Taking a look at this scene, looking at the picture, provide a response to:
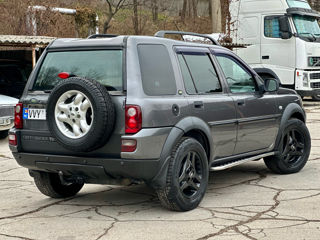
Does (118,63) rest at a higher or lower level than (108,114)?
higher

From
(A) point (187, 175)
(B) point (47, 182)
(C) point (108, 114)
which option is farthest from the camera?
(B) point (47, 182)

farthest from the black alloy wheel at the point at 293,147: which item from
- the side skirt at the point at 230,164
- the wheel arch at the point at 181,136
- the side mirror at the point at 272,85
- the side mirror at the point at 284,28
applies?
the side mirror at the point at 284,28

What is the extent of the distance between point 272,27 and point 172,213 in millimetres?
12777

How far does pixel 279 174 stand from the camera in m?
7.70

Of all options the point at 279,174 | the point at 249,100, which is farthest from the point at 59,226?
the point at 279,174

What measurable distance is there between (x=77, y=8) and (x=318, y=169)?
19.6 metres

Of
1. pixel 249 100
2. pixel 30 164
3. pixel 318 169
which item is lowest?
pixel 318 169

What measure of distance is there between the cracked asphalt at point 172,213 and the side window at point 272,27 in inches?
409

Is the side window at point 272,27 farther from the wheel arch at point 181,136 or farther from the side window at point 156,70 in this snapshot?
the side window at point 156,70

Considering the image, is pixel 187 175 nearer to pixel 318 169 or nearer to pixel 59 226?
pixel 59 226

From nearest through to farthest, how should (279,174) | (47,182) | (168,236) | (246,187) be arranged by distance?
(168,236) → (47,182) → (246,187) → (279,174)

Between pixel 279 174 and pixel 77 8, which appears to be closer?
pixel 279 174

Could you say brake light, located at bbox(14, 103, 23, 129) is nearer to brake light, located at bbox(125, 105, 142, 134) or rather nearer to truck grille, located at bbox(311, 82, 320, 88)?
brake light, located at bbox(125, 105, 142, 134)

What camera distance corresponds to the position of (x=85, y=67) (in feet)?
18.9
